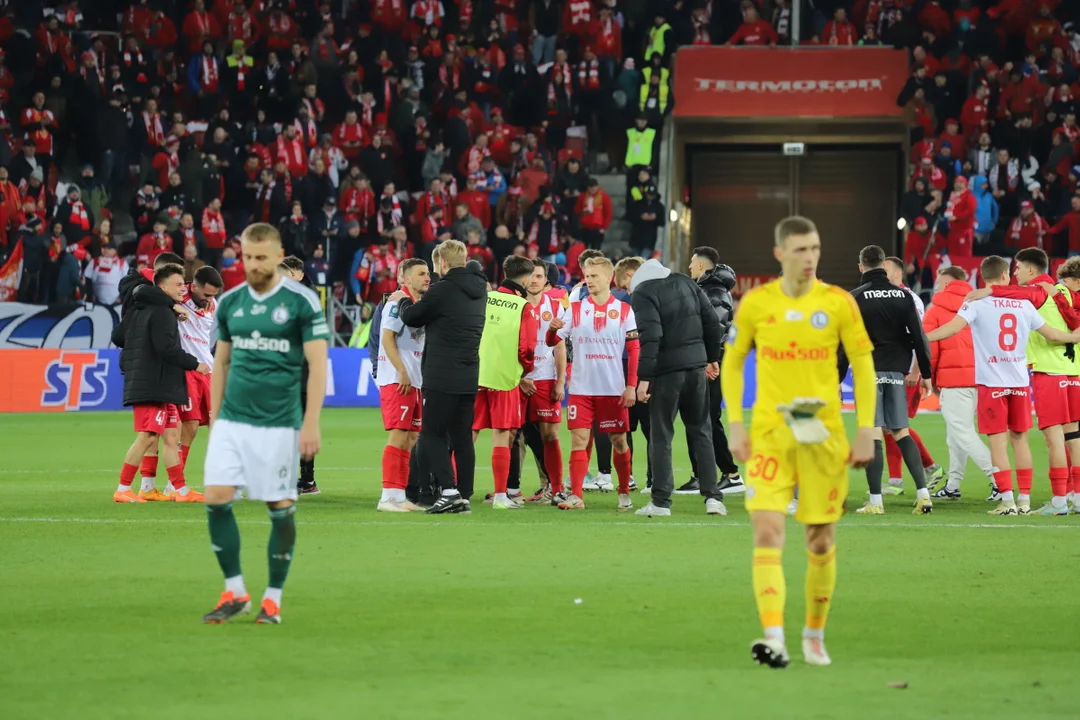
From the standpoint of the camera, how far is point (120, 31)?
3469 cm

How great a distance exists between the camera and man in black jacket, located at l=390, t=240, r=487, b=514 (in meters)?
12.6

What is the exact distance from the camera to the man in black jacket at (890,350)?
1294cm

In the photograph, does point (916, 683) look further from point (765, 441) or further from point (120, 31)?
point (120, 31)

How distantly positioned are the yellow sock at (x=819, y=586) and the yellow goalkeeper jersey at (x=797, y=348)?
622mm

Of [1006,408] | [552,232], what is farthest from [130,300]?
[552,232]

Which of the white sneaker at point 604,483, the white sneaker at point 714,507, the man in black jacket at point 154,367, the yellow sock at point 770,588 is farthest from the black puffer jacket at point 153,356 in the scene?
the yellow sock at point 770,588

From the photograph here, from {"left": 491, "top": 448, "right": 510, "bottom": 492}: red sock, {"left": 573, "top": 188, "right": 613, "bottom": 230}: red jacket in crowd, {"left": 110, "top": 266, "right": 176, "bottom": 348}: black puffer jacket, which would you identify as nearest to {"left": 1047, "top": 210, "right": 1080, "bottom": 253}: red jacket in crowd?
{"left": 573, "top": 188, "right": 613, "bottom": 230}: red jacket in crowd

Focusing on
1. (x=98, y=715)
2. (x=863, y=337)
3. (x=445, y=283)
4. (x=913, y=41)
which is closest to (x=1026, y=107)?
(x=913, y=41)

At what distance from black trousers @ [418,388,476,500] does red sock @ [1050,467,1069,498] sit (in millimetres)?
5007

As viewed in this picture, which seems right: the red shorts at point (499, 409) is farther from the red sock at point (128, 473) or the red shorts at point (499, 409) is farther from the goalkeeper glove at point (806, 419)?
the goalkeeper glove at point (806, 419)

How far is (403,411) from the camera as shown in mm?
13078

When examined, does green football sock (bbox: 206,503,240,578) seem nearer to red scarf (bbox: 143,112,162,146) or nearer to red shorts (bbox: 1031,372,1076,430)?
red shorts (bbox: 1031,372,1076,430)

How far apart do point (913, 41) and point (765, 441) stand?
2772 cm

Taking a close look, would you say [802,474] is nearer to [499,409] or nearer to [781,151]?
[499,409]
